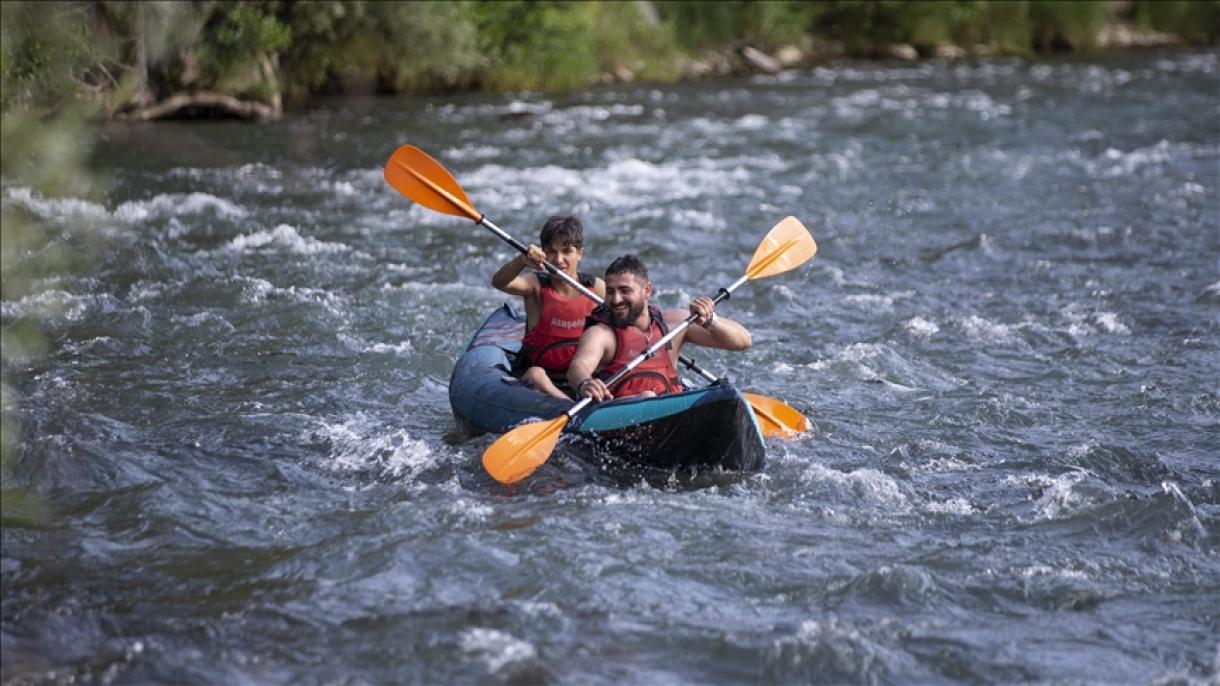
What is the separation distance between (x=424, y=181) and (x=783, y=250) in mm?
1787

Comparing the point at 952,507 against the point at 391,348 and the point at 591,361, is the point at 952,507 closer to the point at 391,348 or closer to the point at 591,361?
the point at 591,361

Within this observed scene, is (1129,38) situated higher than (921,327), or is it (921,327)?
(921,327)

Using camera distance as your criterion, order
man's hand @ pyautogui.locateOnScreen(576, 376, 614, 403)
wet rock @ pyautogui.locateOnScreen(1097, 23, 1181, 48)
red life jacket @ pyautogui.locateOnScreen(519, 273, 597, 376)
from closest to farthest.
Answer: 1. man's hand @ pyautogui.locateOnScreen(576, 376, 614, 403)
2. red life jacket @ pyautogui.locateOnScreen(519, 273, 597, 376)
3. wet rock @ pyautogui.locateOnScreen(1097, 23, 1181, 48)

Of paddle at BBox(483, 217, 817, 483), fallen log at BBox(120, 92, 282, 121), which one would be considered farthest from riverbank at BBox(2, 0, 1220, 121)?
paddle at BBox(483, 217, 817, 483)

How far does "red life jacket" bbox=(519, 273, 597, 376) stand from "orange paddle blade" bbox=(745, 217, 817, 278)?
0.96 m

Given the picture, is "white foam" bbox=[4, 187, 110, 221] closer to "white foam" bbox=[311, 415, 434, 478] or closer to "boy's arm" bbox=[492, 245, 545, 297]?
"white foam" bbox=[311, 415, 434, 478]

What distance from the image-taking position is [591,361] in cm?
548

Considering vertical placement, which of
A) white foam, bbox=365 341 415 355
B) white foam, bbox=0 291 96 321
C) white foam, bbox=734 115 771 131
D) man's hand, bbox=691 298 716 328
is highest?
man's hand, bbox=691 298 716 328

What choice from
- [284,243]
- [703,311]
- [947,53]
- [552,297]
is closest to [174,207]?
[284,243]

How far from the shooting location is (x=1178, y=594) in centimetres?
440

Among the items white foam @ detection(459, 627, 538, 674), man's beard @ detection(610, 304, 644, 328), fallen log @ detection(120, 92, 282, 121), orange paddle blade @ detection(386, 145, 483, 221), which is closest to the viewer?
→ white foam @ detection(459, 627, 538, 674)

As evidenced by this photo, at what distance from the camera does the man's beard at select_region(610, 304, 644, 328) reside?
553 cm

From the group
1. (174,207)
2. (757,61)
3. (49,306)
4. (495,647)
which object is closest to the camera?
(495,647)

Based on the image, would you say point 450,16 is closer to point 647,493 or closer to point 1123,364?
point 1123,364
